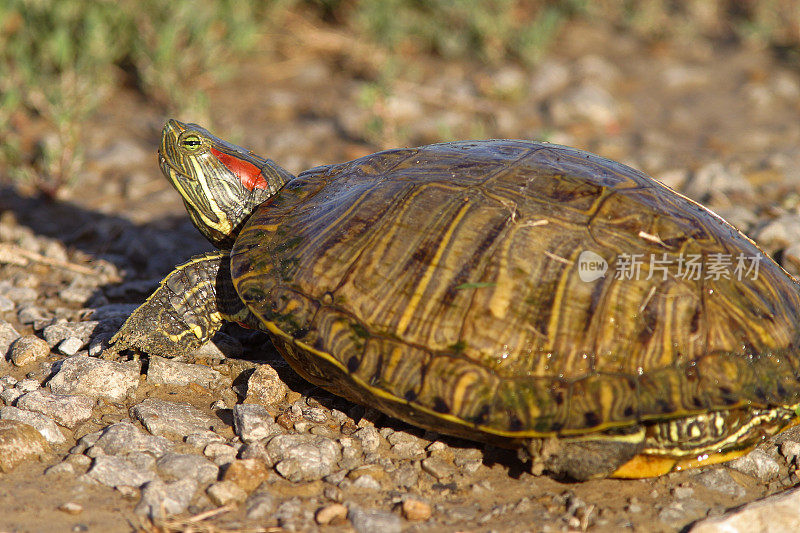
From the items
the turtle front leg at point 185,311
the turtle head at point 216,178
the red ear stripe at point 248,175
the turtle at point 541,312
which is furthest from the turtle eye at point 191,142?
the turtle at point 541,312

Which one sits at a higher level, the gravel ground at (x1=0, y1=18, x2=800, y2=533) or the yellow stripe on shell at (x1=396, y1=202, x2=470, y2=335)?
the yellow stripe on shell at (x1=396, y1=202, x2=470, y2=335)

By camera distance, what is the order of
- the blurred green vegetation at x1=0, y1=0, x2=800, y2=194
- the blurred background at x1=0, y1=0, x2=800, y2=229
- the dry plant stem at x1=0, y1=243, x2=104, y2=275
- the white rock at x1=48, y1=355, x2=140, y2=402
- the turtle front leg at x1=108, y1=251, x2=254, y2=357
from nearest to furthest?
the white rock at x1=48, y1=355, x2=140, y2=402 → the turtle front leg at x1=108, y1=251, x2=254, y2=357 → the dry plant stem at x1=0, y1=243, x2=104, y2=275 → the blurred background at x1=0, y1=0, x2=800, y2=229 → the blurred green vegetation at x1=0, y1=0, x2=800, y2=194

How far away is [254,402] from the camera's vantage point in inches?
161

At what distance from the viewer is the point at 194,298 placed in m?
4.40

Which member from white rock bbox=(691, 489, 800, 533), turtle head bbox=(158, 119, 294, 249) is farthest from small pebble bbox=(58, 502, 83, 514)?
white rock bbox=(691, 489, 800, 533)

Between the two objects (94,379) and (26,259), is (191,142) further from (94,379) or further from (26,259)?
(26,259)

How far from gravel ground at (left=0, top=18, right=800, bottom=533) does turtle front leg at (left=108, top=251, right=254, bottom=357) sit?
0.42ft

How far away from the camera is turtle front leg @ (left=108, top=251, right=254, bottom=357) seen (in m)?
4.28

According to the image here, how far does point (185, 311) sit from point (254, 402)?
73cm

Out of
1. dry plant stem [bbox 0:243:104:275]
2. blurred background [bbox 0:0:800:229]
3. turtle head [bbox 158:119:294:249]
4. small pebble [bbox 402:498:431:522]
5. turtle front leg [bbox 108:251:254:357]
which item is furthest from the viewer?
blurred background [bbox 0:0:800:229]

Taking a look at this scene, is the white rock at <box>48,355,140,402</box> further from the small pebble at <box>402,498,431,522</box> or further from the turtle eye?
the small pebble at <box>402,498,431,522</box>

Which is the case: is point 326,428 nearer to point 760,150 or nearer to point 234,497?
point 234,497

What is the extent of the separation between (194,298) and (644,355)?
2579 mm

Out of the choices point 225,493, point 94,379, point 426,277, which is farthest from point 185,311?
point 426,277
